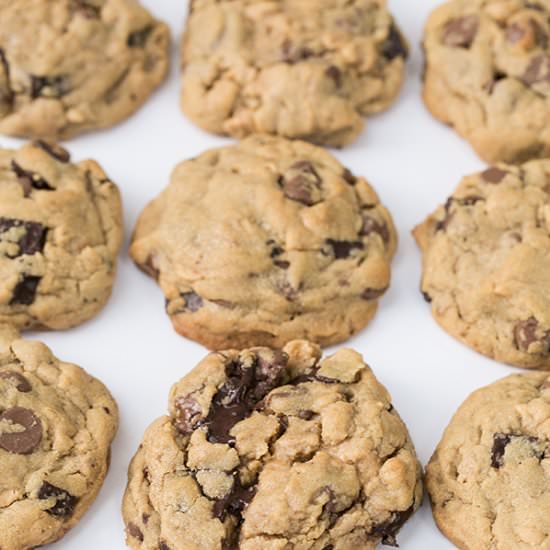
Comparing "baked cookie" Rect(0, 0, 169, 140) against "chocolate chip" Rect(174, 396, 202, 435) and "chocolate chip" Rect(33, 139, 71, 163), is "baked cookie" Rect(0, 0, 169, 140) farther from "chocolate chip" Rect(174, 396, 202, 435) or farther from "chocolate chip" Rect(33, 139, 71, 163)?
"chocolate chip" Rect(174, 396, 202, 435)

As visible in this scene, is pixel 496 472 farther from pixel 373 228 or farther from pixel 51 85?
pixel 51 85

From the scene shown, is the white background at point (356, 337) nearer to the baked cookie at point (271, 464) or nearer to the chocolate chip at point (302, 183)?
the baked cookie at point (271, 464)

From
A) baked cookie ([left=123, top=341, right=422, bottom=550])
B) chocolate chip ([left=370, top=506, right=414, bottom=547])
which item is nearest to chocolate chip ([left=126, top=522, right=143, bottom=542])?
baked cookie ([left=123, top=341, right=422, bottom=550])

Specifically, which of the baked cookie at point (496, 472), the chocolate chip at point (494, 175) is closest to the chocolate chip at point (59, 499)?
the baked cookie at point (496, 472)

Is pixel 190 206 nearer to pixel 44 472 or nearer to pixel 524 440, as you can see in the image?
pixel 44 472

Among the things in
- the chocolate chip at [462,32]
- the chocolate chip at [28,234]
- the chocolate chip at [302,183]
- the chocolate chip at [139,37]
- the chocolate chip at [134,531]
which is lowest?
the chocolate chip at [134,531]

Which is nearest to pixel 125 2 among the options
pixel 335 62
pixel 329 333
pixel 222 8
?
pixel 222 8
